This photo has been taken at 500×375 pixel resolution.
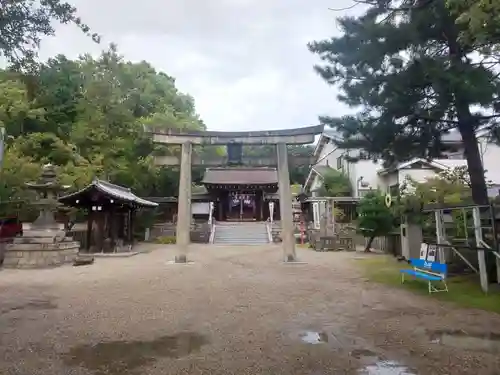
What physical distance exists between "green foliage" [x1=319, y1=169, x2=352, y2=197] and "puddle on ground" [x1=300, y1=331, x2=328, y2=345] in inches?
1000

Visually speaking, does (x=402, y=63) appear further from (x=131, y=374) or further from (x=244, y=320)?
(x=131, y=374)

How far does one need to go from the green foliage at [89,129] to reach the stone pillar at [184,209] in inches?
241

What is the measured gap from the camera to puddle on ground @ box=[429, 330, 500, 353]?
15.3ft

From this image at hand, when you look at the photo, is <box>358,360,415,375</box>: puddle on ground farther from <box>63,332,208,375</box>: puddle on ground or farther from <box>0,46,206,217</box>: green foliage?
<box>0,46,206,217</box>: green foliage

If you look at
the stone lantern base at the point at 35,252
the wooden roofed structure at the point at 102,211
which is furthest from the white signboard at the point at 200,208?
the stone lantern base at the point at 35,252

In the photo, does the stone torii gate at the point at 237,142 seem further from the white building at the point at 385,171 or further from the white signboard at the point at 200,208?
the white signboard at the point at 200,208

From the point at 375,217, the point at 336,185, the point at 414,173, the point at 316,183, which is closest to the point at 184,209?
the point at 375,217

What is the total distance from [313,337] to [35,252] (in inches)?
457

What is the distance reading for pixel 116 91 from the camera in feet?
92.3

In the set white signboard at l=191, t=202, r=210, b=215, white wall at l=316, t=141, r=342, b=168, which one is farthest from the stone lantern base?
white wall at l=316, t=141, r=342, b=168

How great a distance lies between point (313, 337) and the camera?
16.8ft

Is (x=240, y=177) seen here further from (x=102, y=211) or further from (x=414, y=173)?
(x=102, y=211)

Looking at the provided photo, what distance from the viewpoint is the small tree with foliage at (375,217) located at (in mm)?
16828

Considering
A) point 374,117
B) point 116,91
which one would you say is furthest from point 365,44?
point 116,91
